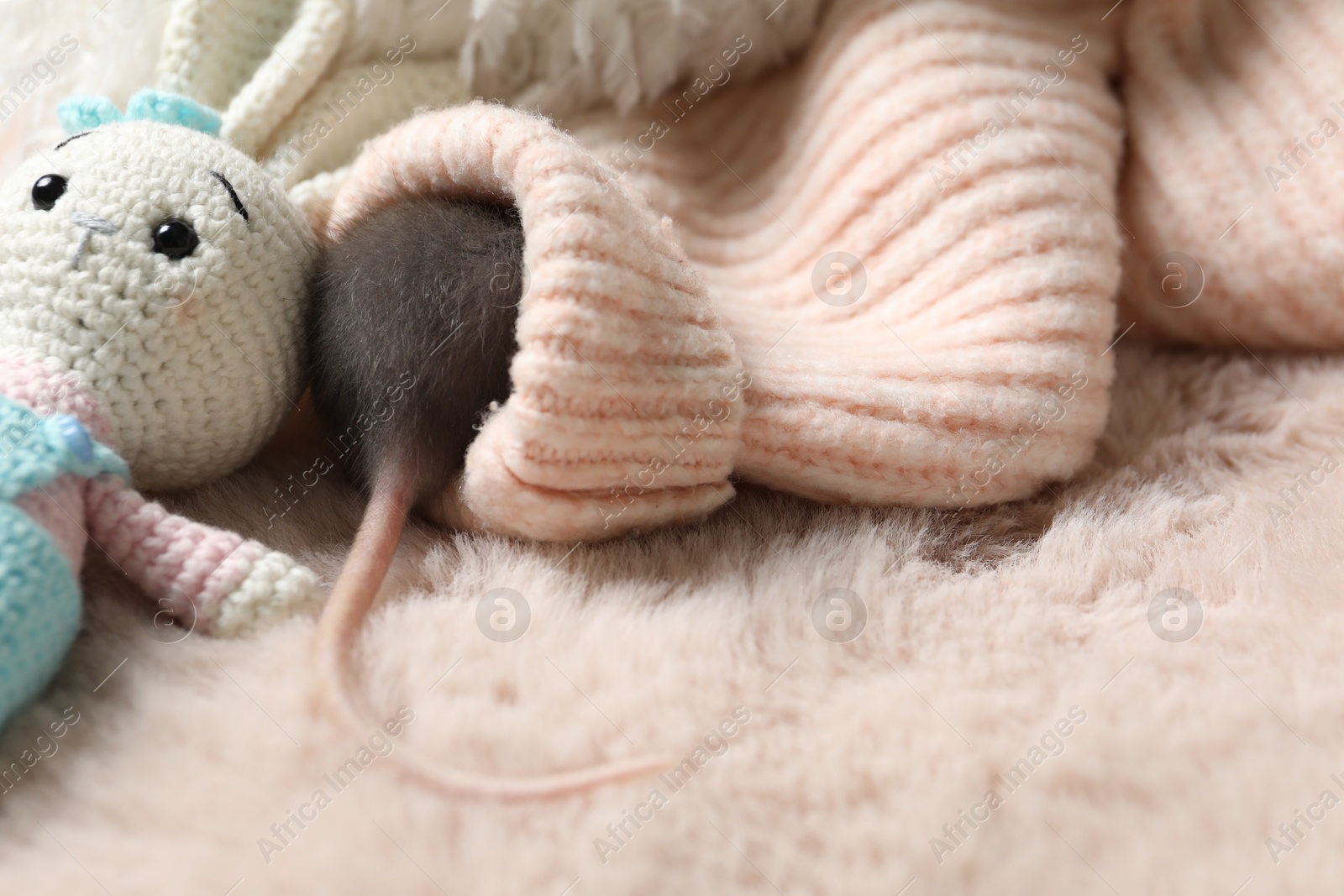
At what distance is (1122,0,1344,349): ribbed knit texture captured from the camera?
765 mm

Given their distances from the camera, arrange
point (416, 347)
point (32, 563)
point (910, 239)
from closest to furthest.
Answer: point (32, 563)
point (416, 347)
point (910, 239)

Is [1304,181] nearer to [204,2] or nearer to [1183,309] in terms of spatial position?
[1183,309]

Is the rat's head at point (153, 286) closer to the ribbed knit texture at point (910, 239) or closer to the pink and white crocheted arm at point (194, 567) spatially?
the pink and white crocheted arm at point (194, 567)

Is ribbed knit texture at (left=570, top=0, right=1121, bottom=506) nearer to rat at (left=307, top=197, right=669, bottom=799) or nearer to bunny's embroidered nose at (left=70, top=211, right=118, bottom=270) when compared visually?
rat at (left=307, top=197, right=669, bottom=799)

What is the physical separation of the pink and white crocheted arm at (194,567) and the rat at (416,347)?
54 mm

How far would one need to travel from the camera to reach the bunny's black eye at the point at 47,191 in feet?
1.85

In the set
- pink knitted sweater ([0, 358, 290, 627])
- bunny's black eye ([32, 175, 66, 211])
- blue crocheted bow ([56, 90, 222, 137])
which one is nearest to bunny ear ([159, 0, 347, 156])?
blue crocheted bow ([56, 90, 222, 137])

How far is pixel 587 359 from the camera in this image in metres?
0.56

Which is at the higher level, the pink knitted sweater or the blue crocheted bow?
the blue crocheted bow

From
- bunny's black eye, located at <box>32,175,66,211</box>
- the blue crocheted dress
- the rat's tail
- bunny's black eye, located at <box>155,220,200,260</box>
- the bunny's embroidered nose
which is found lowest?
the rat's tail

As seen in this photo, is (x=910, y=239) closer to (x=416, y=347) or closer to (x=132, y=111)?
(x=416, y=347)

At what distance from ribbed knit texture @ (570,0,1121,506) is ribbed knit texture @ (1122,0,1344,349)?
5 centimetres

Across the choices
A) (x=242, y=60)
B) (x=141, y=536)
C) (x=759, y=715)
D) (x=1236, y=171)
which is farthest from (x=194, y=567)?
(x=1236, y=171)

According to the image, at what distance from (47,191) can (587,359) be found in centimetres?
33
